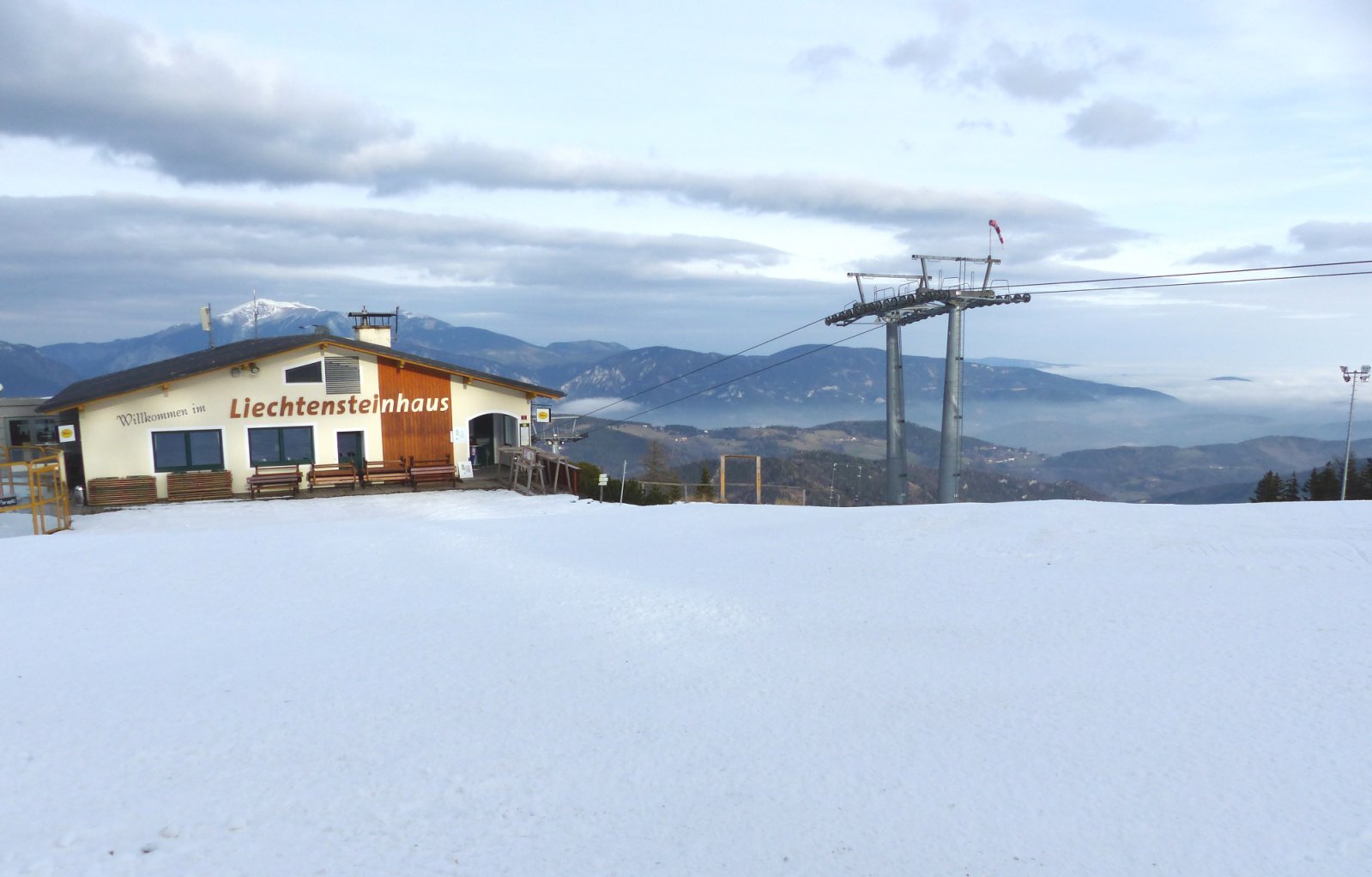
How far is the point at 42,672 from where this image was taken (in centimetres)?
858

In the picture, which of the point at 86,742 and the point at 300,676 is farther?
the point at 300,676

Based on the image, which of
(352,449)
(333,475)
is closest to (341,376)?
(352,449)

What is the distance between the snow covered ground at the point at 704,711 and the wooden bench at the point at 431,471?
1122 centimetres

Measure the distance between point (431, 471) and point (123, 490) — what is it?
858 cm

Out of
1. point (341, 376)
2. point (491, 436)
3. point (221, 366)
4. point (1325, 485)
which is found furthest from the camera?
point (1325, 485)

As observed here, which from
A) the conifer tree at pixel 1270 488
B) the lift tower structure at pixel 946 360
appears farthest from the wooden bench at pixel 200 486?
the conifer tree at pixel 1270 488

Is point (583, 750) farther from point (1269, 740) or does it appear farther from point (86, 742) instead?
point (1269, 740)

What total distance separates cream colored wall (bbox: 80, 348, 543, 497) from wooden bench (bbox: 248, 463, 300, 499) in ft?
1.37

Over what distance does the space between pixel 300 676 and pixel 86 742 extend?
193 cm

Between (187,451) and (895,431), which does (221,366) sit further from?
(895,431)

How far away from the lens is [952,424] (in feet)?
104

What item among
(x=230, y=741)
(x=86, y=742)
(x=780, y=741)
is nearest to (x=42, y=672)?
(x=86, y=742)

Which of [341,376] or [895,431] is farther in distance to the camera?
[895,431]

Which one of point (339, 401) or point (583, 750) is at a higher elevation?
point (339, 401)
